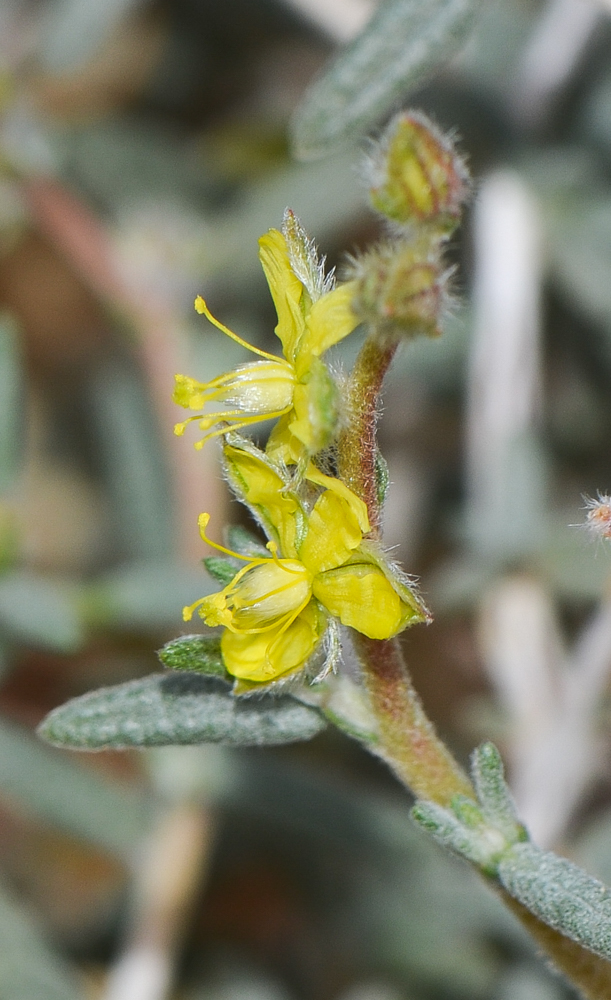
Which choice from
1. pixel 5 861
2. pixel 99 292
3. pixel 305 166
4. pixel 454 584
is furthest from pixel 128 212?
pixel 5 861

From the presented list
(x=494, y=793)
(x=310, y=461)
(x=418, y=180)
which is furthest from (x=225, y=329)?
(x=494, y=793)

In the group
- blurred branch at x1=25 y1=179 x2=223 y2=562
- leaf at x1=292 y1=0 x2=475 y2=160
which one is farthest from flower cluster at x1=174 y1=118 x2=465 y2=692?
blurred branch at x1=25 y1=179 x2=223 y2=562

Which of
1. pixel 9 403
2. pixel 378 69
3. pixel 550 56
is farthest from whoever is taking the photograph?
pixel 550 56

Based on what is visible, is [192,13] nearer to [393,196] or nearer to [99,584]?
[99,584]

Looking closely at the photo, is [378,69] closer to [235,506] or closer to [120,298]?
[120,298]

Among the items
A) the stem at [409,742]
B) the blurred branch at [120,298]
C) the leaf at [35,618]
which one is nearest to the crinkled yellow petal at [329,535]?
the stem at [409,742]

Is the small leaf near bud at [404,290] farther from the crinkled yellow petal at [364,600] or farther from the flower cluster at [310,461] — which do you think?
the crinkled yellow petal at [364,600]
